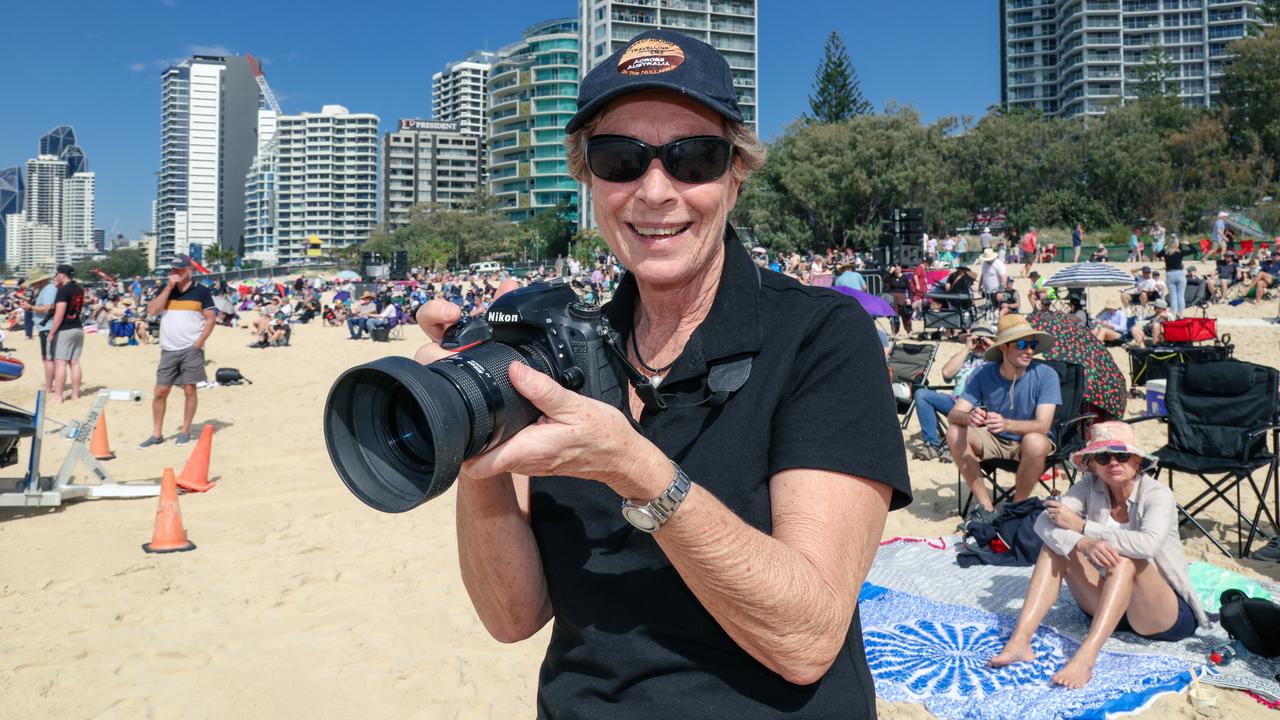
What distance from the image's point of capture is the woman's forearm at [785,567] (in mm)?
963

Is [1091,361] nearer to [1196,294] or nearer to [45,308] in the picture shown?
[45,308]

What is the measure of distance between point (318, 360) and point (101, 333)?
362 inches

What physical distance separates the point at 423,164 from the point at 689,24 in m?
56.5

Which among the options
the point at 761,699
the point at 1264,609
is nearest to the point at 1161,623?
the point at 1264,609

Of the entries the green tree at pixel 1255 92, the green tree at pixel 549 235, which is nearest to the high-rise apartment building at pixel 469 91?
the green tree at pixel 549 235

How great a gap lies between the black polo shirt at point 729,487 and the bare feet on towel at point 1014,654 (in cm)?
301

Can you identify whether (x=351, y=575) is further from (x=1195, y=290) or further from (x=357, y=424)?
(x=1195, y=290)

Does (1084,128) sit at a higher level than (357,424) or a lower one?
higher

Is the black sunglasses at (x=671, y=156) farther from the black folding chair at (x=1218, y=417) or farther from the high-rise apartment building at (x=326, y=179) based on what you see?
the high-rise apartment building at (x=326, y=179)

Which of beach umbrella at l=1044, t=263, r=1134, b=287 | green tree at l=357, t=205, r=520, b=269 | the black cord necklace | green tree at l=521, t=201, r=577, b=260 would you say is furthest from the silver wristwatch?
green tree at l=521, t=201, r=577, b=260

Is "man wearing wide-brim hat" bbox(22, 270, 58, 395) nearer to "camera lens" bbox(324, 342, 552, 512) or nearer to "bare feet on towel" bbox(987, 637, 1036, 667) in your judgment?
"bare feet on towel" bbox(987, 637, 1036, 667)

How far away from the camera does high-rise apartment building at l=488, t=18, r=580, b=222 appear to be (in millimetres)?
90875

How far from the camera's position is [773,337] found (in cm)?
116

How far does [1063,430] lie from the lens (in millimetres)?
5699
